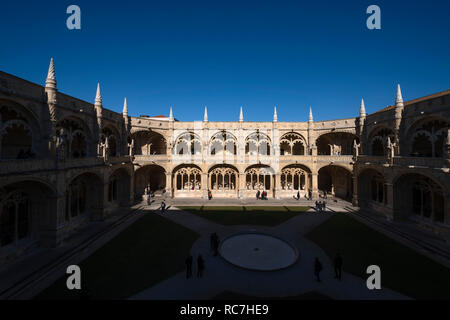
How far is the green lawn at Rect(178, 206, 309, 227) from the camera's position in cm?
2014

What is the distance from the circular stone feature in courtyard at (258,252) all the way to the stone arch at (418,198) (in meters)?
14.5

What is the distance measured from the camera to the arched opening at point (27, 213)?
44.4 ft

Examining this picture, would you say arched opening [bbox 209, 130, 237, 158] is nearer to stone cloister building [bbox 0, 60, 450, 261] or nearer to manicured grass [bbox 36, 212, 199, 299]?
stone cloister building [bbox 0, 60, 450, 261]

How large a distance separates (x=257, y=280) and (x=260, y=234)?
6049 millimetres

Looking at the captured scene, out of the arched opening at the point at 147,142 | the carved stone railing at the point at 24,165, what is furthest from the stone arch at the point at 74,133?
the arched opening at the point at 147,142

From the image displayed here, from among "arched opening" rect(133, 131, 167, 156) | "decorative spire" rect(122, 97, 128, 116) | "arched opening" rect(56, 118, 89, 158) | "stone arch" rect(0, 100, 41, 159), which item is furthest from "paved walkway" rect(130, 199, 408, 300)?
"arched opening" rect(133, 131, 167, 156)

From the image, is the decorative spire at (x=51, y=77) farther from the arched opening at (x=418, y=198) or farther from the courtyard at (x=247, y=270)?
the arched opening at (x=418, y=198)

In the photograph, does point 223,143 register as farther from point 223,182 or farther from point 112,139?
point 112,139

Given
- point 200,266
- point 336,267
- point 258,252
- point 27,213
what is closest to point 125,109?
point 27,213

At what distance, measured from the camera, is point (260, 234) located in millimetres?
16234

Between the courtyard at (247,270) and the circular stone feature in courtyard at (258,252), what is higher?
the circular stone feature in courtyard at (258,252)

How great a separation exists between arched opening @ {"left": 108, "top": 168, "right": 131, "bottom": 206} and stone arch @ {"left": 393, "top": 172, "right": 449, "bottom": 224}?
31215 mm

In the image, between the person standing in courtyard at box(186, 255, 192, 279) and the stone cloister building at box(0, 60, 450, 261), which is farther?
the stone cloister building at box(0, 60, 450, 261)

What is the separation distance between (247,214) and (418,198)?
56.3ft
